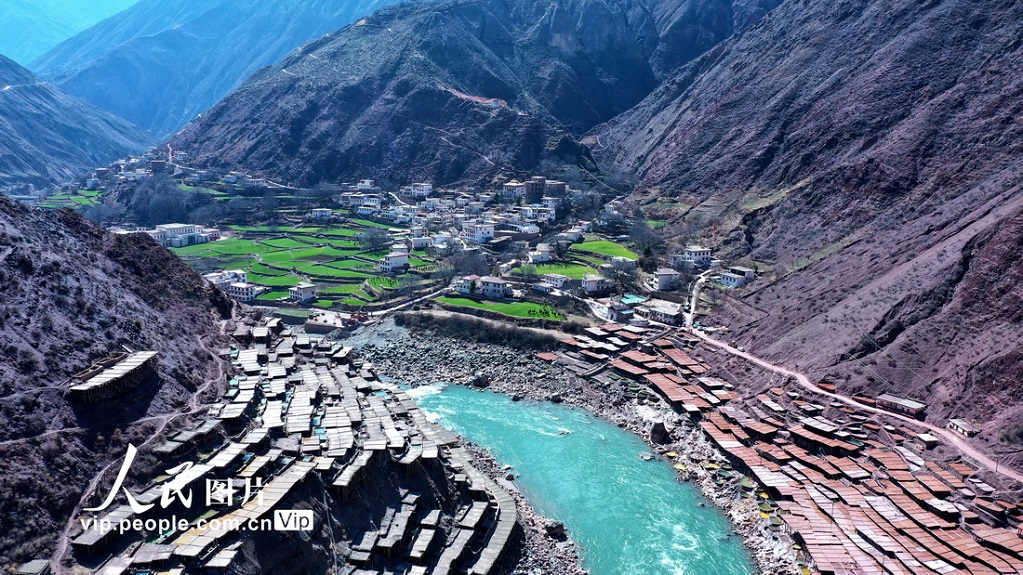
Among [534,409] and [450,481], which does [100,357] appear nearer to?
[450,481]

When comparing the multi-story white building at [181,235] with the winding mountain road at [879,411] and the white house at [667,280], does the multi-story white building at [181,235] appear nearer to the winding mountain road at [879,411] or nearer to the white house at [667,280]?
the white house at [667,280]

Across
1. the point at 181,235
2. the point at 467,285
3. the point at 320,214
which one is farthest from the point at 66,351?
the point at 320,214

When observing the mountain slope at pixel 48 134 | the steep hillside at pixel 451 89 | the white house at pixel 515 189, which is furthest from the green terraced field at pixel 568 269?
the mountain slope at pixel 48 134

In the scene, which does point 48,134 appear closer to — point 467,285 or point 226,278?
point 226,278

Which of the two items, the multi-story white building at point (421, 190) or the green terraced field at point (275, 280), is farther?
the multi-story white building at point (421, 190)

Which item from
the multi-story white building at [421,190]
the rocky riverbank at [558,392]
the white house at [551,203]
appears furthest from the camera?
the multi-story white building at [421,190]

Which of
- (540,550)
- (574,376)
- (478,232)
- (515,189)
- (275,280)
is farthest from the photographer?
(515,189)
